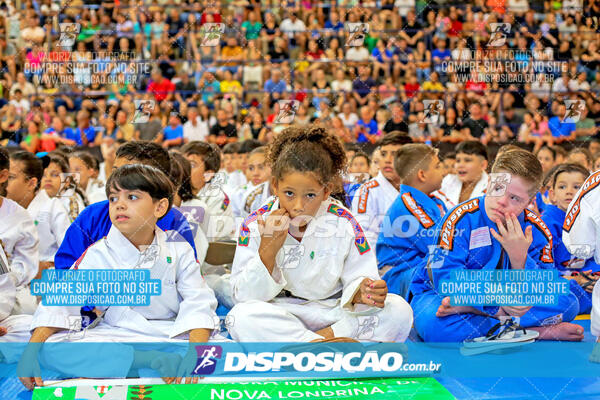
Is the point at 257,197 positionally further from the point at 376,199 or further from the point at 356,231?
the point at 356,231

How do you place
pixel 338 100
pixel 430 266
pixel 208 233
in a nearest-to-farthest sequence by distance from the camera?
→ pixel 430 266
pixel 208 233
pixel 338 100

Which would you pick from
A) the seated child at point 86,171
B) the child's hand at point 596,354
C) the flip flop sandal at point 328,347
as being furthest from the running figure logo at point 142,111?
the child's hand at point 596,354

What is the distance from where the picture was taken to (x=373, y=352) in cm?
197

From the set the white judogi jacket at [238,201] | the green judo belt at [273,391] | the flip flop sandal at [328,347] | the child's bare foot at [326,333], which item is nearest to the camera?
the green judo belt at [273,391]

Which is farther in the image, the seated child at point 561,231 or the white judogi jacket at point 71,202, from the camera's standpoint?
the white judogi jacket at point 71,202

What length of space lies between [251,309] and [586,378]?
106 centimetres

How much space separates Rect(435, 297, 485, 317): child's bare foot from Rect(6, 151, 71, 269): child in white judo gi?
1.80 m

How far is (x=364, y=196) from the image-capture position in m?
3.38

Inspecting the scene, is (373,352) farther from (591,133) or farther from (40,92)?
(40,92)

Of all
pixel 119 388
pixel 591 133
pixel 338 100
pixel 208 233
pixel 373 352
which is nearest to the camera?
pixel 119 388

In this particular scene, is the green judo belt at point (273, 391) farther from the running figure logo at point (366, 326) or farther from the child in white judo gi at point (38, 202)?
the child in white judo gi at point (38, 202)

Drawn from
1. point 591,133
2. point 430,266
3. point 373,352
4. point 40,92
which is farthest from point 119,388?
point 40,92

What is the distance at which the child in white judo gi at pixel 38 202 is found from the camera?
2859 millimetres

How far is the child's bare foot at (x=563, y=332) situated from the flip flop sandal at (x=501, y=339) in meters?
0.06
